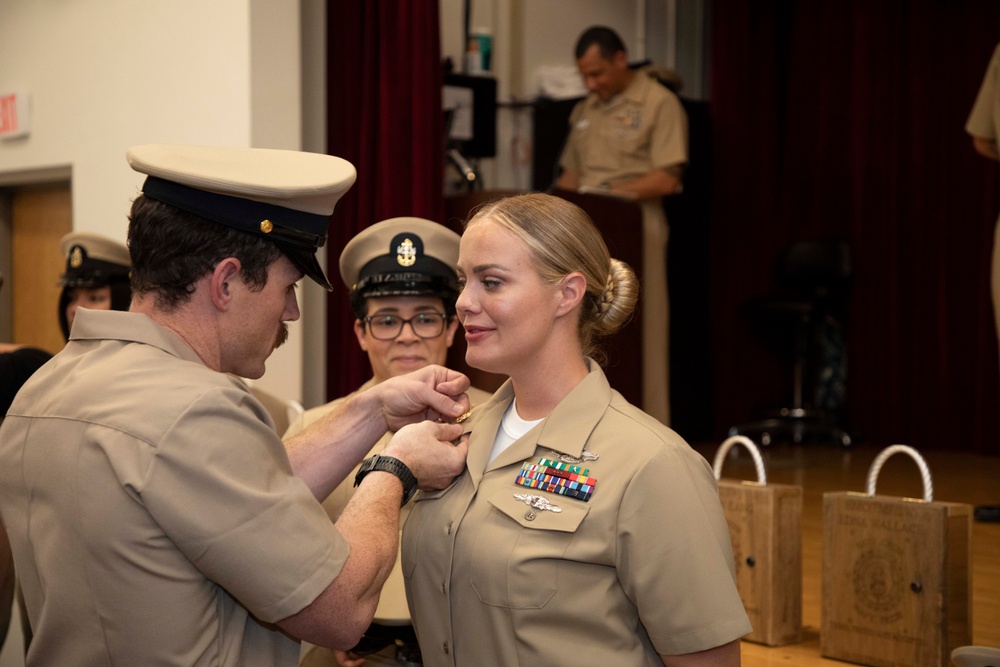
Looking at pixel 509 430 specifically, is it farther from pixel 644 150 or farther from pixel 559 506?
pixel 644 150

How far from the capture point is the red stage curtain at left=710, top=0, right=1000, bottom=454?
6.67 meters

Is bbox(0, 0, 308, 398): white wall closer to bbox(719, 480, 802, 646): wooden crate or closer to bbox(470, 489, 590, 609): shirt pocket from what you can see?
bbox(719, 480, 802, 646): wooden crate

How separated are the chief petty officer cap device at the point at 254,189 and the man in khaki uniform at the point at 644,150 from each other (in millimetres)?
4007

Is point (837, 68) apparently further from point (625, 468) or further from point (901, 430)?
point (625, 468)

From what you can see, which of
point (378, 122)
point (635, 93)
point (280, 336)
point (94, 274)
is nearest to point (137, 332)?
point (280, 336)

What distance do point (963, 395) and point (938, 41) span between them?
7.51ft

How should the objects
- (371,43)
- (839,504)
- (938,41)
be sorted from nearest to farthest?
1. (839,504)
2. (371,43)
3. (938,41)

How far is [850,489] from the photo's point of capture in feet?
16.0

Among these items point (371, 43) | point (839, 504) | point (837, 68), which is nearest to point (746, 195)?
point (837, 68)

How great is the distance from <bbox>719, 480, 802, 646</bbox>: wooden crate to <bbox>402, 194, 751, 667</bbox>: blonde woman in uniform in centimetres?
100

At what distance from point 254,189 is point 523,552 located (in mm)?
688

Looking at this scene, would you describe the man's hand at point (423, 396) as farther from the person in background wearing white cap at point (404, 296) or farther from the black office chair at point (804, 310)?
the black office chair at point (804, 310)

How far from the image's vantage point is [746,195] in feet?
24.2

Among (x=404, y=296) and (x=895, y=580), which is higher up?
(x=404, y=296)
